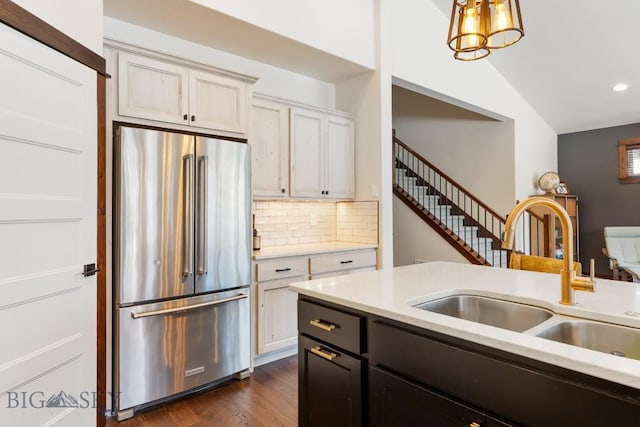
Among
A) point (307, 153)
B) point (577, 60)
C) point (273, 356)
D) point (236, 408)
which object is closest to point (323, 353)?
point (236, 408)

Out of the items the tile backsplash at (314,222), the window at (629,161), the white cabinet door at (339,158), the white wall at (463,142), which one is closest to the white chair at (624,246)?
the window at (629,161)

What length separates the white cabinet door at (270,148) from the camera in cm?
323

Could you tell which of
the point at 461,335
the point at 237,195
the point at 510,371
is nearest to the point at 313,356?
the point at 461,335

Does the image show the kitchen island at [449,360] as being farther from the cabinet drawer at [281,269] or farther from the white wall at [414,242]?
the white wall at [414,242]

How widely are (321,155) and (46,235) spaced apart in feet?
8.02

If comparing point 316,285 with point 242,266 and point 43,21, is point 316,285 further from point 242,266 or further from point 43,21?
point 43,21

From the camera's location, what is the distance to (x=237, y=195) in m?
2.75

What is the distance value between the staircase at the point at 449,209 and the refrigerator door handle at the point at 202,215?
3.71m

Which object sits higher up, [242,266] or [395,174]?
[395,174]

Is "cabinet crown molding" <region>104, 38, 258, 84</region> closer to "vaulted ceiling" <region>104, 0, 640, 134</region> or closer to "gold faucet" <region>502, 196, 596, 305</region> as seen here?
"vaulted ceiling" <region>104, 0, 640, 134</region>

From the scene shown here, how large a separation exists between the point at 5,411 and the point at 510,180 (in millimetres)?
6130

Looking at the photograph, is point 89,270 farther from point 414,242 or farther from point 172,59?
point 414,242

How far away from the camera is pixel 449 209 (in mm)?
6418

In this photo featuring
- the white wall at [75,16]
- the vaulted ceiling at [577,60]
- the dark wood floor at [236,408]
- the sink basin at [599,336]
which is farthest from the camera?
the vaulted ceiling at [577,60]
